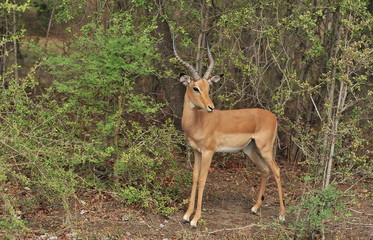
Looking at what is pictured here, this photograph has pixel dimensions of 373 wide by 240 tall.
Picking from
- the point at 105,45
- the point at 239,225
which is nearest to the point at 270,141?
the point at 239,225

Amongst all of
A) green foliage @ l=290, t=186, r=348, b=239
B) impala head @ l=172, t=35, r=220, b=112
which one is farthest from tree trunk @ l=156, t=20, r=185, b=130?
green foliage @ l=290, t=186, r=348, b=239

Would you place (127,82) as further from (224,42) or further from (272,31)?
(224,42)

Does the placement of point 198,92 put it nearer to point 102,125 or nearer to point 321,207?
point 102,125

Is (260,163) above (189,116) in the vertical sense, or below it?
below

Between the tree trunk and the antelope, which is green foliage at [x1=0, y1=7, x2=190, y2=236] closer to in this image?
the antelope

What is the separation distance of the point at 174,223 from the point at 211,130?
1454 mm

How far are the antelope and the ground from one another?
29cm

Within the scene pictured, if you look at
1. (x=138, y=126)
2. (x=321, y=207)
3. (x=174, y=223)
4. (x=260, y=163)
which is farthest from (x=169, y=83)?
(x=321, y=207)

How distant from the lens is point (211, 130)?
8617mm

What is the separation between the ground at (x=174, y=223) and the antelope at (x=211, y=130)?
0.96ft

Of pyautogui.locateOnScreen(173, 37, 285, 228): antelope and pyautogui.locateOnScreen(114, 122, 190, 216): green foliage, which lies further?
pyautogui.locateOnScreen(114, 122, 190, 216): green foliage

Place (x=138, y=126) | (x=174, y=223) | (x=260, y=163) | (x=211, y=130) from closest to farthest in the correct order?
(x=174, y=223), (x=211, y=130), (x=138, y=126), (x=260, y=163)

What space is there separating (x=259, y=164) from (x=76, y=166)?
9.68 ft

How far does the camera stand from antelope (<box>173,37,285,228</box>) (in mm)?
8391
